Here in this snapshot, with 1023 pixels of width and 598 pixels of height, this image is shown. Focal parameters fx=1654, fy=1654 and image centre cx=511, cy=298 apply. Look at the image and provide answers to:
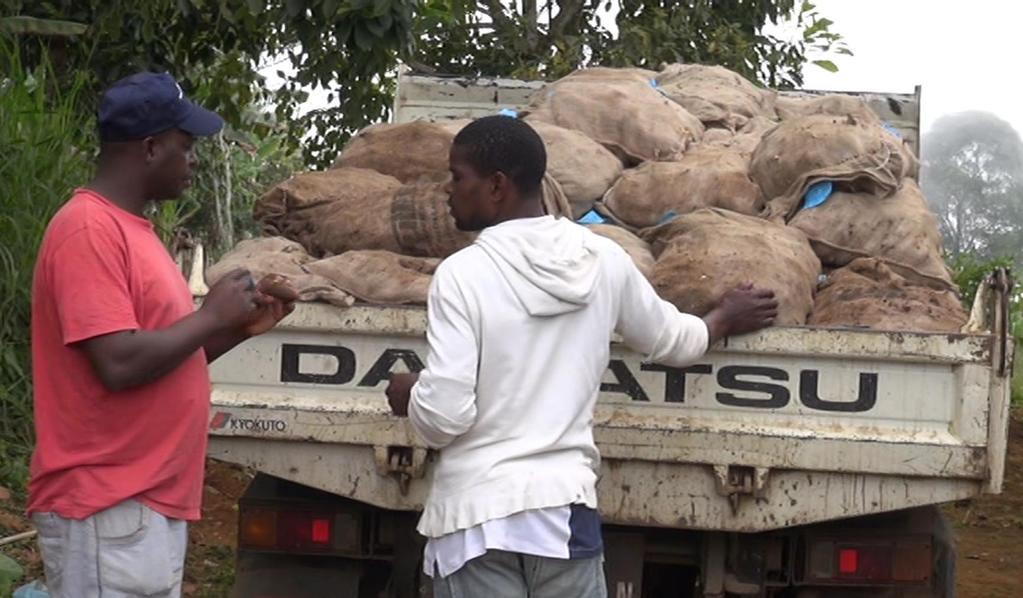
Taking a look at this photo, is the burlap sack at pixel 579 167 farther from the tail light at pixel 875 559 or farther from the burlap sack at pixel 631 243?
the tail light at pixel 875 559

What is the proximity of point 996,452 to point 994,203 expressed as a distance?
8747mm

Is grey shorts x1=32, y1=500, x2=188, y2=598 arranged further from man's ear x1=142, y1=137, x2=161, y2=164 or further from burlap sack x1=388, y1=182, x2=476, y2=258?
burlap sack x1=388, y1=182, x2=476, y2=258

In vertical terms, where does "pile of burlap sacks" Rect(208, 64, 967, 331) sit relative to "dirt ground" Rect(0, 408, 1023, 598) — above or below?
above

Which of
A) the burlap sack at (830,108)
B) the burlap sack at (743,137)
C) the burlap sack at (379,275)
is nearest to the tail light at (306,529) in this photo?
the burlap sack at (379,275)

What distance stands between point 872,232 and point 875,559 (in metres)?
0.97

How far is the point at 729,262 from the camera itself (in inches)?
152

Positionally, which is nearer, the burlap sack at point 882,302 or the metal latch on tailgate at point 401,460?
the metal latch on tailgate at point 401,460

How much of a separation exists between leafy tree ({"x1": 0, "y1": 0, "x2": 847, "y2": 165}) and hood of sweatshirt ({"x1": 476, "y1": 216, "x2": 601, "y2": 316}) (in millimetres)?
2745

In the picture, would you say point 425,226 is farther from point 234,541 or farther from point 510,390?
point 234,541

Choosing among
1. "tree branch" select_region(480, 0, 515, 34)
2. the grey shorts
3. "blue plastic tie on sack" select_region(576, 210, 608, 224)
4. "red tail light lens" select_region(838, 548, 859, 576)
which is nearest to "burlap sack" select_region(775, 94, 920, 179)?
"blue plastic tie on sack" select_region(576, 210, 608, 224)

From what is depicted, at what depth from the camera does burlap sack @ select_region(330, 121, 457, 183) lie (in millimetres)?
4762

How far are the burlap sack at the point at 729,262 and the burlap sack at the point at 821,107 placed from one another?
3.65 ft

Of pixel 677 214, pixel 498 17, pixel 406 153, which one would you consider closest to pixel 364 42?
pixel 406 153

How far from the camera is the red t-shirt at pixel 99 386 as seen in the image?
2.70 metres
